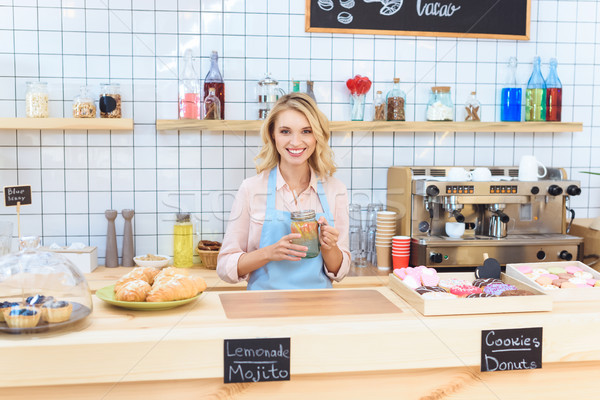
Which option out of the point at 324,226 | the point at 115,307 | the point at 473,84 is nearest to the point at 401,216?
the point at 473,84

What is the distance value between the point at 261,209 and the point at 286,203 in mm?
94

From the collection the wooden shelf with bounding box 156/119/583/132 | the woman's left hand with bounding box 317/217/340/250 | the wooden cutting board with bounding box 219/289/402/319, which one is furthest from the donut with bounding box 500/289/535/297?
the wooden shelf with bounding box 156/119/583/132

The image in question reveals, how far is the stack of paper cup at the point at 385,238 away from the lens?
2.99 metres

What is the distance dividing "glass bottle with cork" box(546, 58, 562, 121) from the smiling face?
185 cm

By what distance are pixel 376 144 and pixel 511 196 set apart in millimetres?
779

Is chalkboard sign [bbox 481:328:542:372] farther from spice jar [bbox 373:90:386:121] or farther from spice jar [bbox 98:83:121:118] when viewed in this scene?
spice jar [bbox 98:83:121:118]

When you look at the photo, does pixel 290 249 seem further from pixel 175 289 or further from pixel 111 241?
pixel 111 241

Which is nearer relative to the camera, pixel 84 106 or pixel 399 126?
pixel 84 106

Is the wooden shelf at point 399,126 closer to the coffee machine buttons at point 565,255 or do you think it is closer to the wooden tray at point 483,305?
the coffee machine buttons at point 565,255

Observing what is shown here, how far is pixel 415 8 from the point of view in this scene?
321 cm

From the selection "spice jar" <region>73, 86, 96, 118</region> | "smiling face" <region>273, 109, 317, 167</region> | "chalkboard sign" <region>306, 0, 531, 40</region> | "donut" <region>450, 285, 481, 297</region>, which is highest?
"chalkboard sign" <region>306, 0, 531, 40</region>

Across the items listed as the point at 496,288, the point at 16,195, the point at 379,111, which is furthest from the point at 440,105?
the point at 16,195

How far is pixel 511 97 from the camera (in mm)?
3270

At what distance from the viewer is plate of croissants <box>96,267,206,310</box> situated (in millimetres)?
1427
